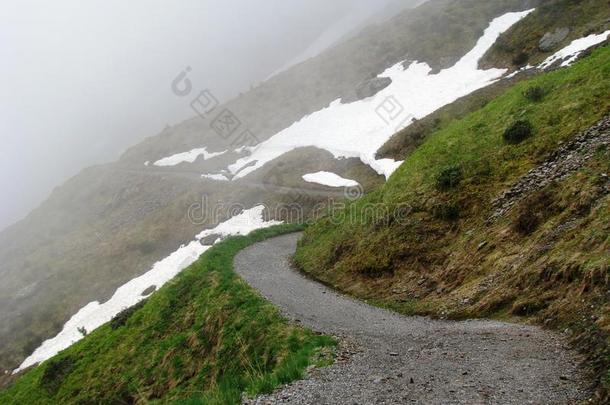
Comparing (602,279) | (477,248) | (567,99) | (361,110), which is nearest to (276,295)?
(477,248)

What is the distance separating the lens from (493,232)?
18359 millimetres

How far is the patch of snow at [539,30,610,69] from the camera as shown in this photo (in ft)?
130

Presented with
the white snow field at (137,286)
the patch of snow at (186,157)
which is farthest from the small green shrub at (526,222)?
the patch of snow at (186,157)

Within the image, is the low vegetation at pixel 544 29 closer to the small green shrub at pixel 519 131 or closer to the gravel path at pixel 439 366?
the small green shrub at pixel 519 131

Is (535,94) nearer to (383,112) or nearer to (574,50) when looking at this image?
(574,50)

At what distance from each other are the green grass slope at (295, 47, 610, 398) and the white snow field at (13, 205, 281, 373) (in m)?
23.7

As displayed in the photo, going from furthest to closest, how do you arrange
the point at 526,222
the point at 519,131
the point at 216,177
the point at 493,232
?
the point at 216,177 → the point at 519,131 → the point at 493,232 → the point at 526,222

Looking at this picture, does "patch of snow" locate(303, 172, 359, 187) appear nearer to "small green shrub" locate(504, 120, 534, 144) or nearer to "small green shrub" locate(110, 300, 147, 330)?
"small green shrub" locate(110, 300, 147, 330)

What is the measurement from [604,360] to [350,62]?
94308 millimetres

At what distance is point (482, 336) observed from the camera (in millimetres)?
12766

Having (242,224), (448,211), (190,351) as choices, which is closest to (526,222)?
(448,211)

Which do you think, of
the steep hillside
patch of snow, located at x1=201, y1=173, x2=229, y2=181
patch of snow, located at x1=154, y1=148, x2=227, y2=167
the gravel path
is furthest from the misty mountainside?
patch of snow, located at x1=154, y1=148, x2=227, y2=167

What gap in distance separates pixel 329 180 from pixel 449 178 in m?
32.5

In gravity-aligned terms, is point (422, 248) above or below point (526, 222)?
above
